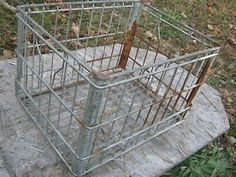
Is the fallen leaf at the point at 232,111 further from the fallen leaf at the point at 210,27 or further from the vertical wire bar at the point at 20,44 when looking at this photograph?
the vertical wire bar at the point at 20,44

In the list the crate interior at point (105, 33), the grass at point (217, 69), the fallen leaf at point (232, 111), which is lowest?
the fallen leaf at point (232, 111)

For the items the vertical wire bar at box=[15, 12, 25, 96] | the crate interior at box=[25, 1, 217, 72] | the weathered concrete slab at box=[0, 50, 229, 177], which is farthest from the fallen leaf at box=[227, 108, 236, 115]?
the vertical wire bar at box=[15, 12, 25, 96]

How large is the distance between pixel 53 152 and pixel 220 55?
7.97ft

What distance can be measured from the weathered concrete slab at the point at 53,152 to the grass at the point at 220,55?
0.40ft

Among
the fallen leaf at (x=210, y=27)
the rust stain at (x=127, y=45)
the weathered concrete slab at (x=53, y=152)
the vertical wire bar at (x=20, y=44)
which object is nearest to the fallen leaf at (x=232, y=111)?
the weathered concrete slab at (x=53, y=152)

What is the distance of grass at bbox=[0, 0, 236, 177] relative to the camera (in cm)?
209

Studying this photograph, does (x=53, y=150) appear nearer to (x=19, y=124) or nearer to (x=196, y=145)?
(x=19, y=124)

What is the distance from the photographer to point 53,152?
171 cm

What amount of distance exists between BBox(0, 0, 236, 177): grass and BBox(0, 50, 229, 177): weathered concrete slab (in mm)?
121

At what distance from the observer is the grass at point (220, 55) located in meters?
2.09

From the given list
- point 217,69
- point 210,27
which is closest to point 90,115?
point 217,69

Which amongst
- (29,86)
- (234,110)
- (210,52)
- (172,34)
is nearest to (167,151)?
(210,52)

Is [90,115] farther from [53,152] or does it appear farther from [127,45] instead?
[127,45]

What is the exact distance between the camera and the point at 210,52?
6.11ft
